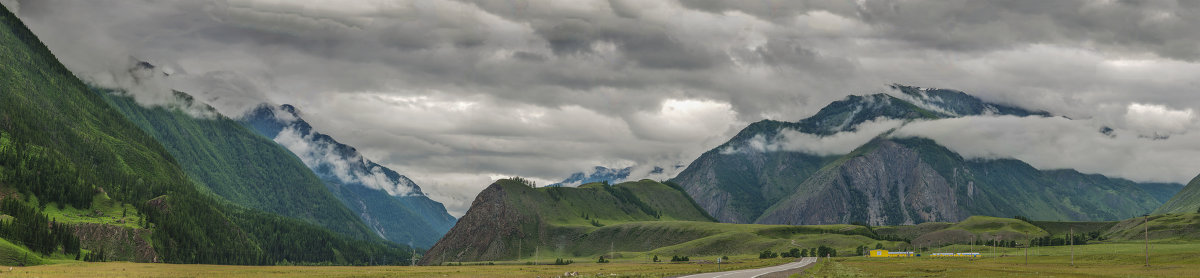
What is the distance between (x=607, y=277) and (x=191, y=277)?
76344 millimetres

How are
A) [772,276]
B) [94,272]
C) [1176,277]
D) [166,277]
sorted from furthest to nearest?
1. [94,272]
2. [166,277]
3. [772,276]
4. [1176,277]

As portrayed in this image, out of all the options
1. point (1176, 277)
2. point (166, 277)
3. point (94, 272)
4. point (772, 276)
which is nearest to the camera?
point (1176, 277)

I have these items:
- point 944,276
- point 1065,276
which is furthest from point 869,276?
point 1065,276

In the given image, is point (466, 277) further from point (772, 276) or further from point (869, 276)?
point (869, 276)

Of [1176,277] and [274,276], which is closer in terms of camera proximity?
[1176,277]

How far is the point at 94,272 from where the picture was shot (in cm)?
17662

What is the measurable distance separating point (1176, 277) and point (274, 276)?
14301 centimetres

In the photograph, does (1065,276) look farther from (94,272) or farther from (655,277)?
(94,272)

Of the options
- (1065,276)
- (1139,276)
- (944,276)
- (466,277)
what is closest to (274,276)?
(466,277)

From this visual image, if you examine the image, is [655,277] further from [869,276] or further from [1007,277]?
[1007,277]

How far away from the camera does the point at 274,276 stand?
168m

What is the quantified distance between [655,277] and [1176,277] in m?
73.4

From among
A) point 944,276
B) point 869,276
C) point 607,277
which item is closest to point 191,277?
point 607,277

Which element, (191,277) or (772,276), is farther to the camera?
(191,277)
